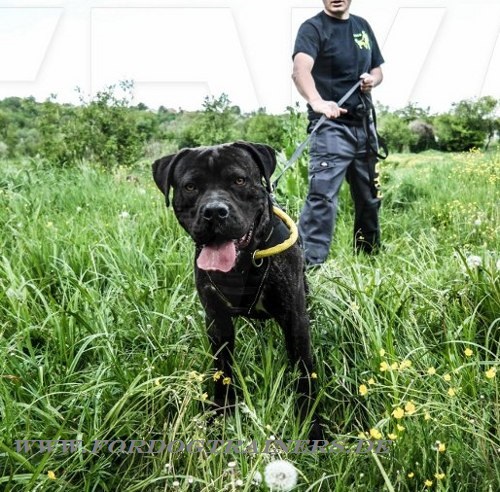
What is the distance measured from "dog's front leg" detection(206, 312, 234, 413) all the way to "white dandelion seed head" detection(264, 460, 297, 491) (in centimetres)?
58

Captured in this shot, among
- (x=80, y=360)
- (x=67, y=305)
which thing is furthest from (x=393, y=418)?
(x=67, y=305)

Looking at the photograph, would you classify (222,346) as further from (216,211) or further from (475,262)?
(475,262)

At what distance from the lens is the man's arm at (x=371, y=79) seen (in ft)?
12.4

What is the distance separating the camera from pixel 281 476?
1.66 meters

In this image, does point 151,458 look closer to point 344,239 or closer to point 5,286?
point 5,286

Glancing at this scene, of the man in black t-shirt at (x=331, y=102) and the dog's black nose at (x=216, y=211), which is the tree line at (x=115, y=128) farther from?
the dog's black nose at (x=216, y=211)

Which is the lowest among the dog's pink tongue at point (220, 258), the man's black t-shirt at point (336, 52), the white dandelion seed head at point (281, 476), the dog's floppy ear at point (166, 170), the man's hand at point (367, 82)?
the white dandelion seed head at point (281, 476)

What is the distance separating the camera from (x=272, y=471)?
1.67m

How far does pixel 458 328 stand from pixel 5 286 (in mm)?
2175

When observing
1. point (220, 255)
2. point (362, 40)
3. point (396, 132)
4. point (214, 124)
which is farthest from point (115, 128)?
point (220, 255)

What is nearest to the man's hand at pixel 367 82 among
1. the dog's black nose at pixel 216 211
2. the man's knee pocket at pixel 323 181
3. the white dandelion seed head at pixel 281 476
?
the man's knee pocket at pixel 323 181

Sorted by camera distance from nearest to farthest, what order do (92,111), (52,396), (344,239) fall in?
(52,396)
(344,239)
(92,111)

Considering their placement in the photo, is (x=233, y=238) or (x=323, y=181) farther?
(x=323, y=181)

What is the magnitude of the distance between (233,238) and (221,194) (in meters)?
0.17
